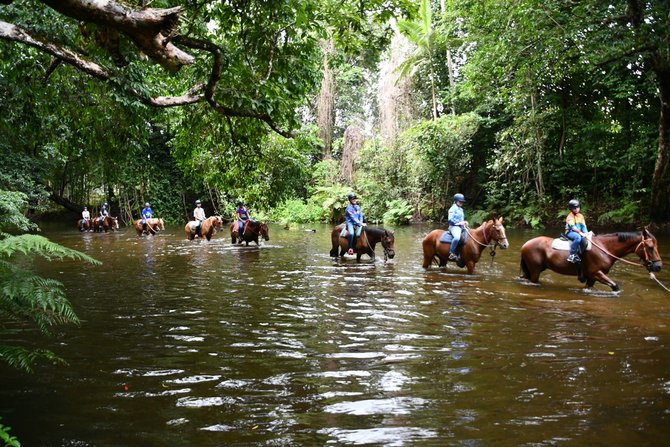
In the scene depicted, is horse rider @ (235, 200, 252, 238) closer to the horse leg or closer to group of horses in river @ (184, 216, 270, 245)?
group of horses in river @ (184, 216, 270, 245)

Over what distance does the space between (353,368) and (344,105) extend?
40648 mm

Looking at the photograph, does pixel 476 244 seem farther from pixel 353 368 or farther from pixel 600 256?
pixel 353 368

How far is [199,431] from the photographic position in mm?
3836

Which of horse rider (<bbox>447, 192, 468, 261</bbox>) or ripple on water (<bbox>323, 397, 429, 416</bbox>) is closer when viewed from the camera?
ripple on water (<bbox>323, 397, 429, 416</bbox>)

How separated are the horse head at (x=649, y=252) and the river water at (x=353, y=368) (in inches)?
20.3

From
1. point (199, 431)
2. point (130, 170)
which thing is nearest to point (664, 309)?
point (199, 431)

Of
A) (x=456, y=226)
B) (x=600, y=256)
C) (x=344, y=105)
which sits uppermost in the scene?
(x=344, y=105)

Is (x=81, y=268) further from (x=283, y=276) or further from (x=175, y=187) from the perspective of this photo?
(x=175, y=187)

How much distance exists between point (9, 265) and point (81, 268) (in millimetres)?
9656

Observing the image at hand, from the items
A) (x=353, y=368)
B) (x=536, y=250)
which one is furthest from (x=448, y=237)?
(x=353, y=368)

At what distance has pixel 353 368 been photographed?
17.4 feet

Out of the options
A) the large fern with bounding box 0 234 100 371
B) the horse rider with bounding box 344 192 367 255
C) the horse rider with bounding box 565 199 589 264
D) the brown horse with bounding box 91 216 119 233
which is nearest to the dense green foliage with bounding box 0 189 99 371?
the large fern with bounding box 0 234 100 371

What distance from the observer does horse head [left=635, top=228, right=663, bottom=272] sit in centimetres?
943

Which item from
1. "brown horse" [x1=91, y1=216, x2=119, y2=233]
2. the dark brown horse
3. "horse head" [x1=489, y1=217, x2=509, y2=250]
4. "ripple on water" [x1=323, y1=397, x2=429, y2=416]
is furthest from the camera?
"brown horse" [x1=91, y1=216, x2=119, y2=233]
